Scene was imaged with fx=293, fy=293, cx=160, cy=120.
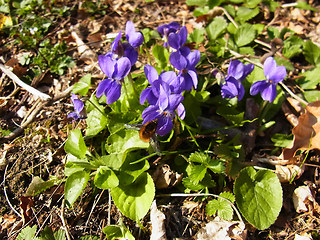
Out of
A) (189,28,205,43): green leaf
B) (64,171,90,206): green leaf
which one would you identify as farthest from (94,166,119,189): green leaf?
(189,28,205,43): green leaf

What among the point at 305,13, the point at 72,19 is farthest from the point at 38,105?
the point at 305,13

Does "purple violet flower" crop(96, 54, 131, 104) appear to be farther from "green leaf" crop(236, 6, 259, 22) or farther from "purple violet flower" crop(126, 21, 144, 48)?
"green leaf" crop(236, 6, 259, 22)

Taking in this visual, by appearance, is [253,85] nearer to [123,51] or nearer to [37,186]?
[123,51]

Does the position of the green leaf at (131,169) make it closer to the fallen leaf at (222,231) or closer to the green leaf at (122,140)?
the green leaf at (122,140)

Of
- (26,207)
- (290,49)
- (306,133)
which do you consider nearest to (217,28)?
(290,49)

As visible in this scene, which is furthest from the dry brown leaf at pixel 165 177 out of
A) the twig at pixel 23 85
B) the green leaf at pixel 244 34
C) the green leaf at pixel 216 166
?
the green leaf at pixel 244 34

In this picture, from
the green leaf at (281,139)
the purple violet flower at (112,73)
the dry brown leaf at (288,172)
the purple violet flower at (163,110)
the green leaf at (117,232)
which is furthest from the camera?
the green leaf at (281,139)
